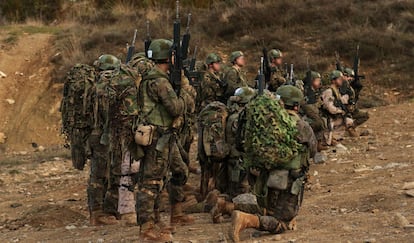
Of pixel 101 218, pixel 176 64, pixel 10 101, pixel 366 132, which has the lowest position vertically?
pixel 10 101

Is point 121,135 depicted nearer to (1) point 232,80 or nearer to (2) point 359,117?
(1) point 232,80

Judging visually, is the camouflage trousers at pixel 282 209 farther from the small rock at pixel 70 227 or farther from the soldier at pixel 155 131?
the small rock at pixel 70 227

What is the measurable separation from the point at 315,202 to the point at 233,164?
3.59ft

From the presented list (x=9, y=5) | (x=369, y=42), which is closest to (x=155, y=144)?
(x=369, y=42)

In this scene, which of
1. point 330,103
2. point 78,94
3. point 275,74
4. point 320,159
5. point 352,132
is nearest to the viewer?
point 78,94

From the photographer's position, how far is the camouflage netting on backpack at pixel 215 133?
812 centimetres

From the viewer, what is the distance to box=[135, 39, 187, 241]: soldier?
6.39 m

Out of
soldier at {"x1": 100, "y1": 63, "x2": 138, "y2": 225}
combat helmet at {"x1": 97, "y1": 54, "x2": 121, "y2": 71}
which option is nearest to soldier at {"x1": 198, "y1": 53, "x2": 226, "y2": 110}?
combat helmet at {"x1": 97, "y1": 54, "x2": 121, "y2": 71}

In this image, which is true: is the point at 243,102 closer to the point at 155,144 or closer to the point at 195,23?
the point at 155,144

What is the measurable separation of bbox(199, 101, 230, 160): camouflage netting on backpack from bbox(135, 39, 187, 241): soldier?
1577mm

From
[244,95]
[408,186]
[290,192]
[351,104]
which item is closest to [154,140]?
[290,192]

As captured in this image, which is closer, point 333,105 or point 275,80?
point 275,80

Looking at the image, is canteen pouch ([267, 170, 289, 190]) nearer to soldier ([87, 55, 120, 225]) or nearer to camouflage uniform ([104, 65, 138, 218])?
camouflage uniform ([104, 65, 138, 218])

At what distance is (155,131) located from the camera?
6.46 m
